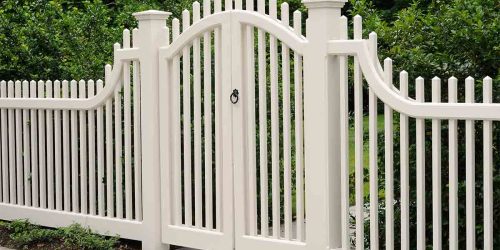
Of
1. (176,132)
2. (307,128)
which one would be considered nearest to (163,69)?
(176,132)

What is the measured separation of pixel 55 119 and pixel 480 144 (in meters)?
4.15

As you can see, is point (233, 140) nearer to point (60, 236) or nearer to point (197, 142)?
point (197, 142)

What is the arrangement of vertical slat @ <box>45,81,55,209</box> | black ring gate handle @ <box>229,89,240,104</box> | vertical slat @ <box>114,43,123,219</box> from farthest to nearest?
1. vertical slat @ <box>45,81,55,209</box>
2. vertical slat @ <box>114,43,123,219</box>
3. black ring gate handle @ <box>229,89,240,104</box>

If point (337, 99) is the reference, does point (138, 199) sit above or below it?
below

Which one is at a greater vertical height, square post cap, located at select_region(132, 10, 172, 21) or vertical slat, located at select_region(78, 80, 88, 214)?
square post cap, located at select_region(132, 10, 172, 21)

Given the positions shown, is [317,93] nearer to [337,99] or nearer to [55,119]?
[337,99]

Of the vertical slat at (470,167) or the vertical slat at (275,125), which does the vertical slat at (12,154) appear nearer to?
the vertical slat at (275,125)

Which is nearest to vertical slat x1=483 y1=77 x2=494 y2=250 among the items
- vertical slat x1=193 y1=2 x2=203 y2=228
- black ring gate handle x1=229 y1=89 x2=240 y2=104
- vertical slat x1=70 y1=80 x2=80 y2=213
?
black ring gate handle x1=229 y1=89 x2=240 y2=104

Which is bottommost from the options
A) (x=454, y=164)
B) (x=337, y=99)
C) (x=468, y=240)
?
(x=468, y=240)

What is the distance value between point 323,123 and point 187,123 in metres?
1.51

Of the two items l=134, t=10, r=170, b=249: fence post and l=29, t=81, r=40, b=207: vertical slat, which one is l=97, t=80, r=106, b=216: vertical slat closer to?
l=134, t=10, r=170, b=249: fence post

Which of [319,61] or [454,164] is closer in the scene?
[454,164]

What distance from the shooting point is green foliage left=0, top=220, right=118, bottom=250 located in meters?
7.95

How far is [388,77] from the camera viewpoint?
6.03 m
